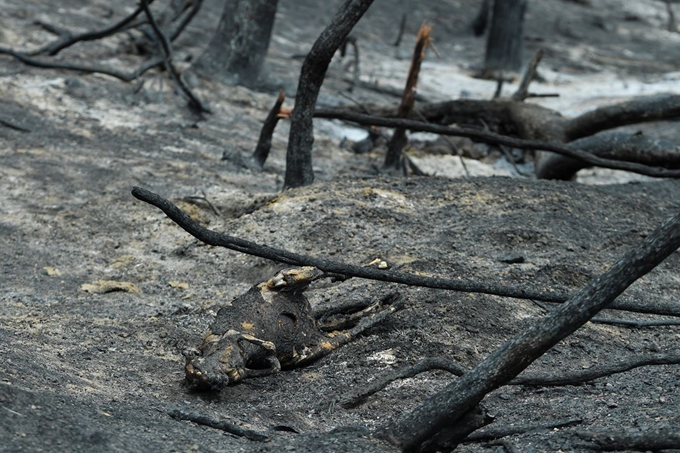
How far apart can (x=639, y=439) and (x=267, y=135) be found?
4.37 metres

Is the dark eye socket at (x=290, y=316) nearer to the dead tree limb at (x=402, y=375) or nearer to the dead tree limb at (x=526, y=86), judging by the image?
the dead tree limb at (x=402, y=375)

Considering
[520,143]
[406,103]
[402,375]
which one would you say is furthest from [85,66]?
[402,375]

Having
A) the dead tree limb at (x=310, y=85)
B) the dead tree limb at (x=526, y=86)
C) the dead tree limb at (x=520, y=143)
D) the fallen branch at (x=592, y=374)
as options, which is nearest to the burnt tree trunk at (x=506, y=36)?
the dead tree limb at (x=526, y=86)

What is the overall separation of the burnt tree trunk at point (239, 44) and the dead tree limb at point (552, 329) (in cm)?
682

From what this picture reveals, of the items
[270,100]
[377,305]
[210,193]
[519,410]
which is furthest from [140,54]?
[519,410]

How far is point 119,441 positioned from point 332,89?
7.40 meters

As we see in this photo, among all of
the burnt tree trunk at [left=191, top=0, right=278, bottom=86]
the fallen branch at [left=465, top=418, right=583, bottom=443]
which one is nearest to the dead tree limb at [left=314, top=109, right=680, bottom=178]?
the fallen branch at [left=465, top=418, right=583, bottom=443]

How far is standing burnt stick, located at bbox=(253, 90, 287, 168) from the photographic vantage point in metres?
6.25

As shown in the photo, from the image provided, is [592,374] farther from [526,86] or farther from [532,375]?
[526,86]

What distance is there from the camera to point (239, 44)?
895cm

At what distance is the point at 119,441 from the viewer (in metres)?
2.46

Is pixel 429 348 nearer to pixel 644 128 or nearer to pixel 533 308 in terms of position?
pixel 533 308

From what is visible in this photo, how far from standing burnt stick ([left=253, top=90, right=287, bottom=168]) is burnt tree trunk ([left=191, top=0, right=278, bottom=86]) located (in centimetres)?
243

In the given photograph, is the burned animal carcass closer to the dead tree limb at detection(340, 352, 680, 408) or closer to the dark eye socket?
the dark eye socket
